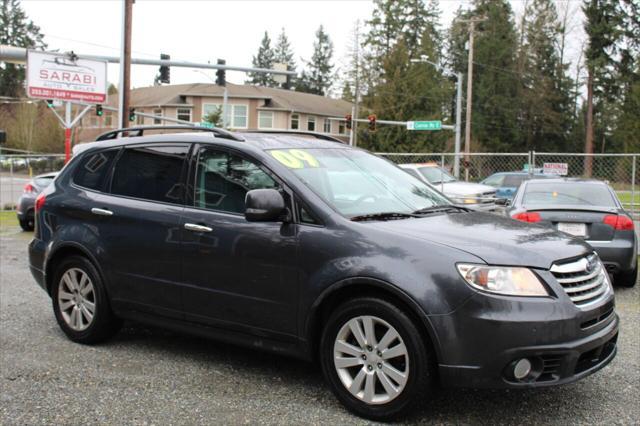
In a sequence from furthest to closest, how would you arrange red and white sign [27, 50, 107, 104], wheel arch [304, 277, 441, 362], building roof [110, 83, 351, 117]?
1. building roof [110, 83, 351, 117]
2. red and white sign [27, 50, 107, 104]
3. wheel arch [304, 277, 441, 362]

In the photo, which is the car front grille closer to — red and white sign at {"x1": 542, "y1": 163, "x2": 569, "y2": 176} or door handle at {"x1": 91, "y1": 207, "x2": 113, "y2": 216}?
door handle at {"x1": 91, "y1": 207, "x2": 113, "y2": 216}

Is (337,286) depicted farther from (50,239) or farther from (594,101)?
(594,101)

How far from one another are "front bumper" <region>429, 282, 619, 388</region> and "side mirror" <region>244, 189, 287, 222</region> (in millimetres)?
1217

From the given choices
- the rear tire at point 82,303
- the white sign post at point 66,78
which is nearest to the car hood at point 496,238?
the rear tire at point 82,303

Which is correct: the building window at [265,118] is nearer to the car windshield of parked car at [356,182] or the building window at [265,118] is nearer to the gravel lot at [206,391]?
the gravel lot at [206,391]

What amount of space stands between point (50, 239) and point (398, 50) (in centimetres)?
4718

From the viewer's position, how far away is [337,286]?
390 cm

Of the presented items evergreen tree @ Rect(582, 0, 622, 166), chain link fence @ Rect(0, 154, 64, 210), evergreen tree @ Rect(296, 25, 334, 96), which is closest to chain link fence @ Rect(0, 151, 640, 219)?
chain link fence @ Rect(0, 154, 64, 210)

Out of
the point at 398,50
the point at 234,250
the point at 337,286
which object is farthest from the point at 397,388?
the point at 398,50

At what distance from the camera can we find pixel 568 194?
27.5ft

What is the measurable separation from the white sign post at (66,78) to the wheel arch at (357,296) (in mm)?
17760

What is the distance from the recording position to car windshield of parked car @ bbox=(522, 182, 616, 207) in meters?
Answer: 8.22

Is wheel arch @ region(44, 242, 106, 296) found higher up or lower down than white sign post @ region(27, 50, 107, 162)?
lower down

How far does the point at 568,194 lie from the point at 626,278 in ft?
4.15
